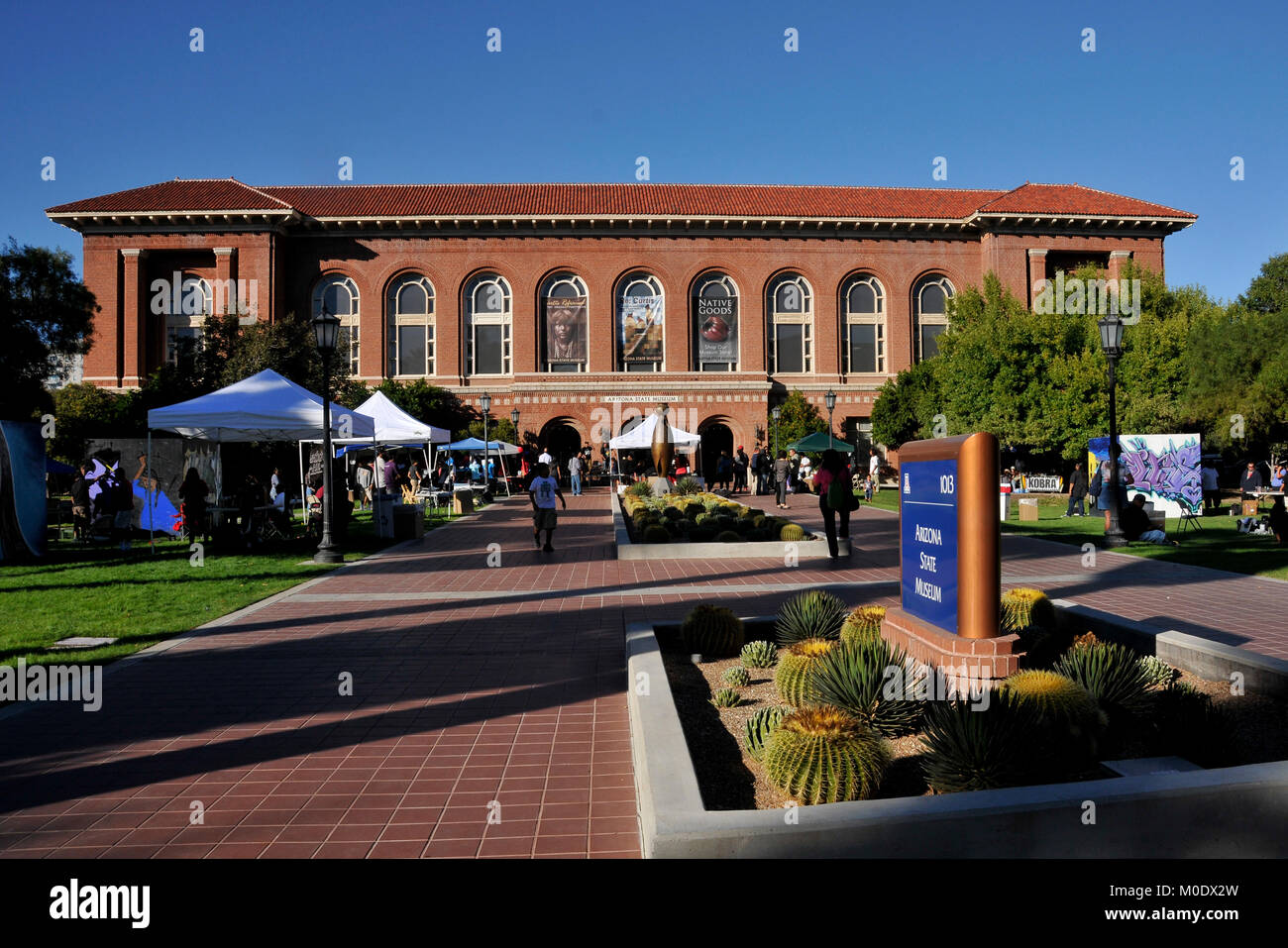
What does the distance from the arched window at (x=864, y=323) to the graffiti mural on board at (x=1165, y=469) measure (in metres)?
27.0

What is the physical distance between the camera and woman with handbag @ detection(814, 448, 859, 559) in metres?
13.3

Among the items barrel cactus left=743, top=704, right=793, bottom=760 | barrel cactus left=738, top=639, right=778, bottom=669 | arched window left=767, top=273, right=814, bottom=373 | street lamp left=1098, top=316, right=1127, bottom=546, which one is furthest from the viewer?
arched window left=767, top=273, right=814, bottom=373

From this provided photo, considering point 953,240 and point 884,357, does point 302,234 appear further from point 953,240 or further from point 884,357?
point 953,240

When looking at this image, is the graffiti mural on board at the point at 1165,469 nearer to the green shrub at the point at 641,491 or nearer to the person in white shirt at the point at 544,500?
the green shrub at the point at 641,491

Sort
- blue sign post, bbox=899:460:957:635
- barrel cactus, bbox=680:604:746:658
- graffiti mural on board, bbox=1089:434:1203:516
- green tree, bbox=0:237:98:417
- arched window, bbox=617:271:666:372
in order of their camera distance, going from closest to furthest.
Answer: blue sign post, bbox=899:460:957:635
barrel cactus, bbox=680:604:746:658
graffiti mural on board, bbox=1089:434:1203:516
green tree, bbox=0:237:98:417
arched window, bbox=617:271:666:372

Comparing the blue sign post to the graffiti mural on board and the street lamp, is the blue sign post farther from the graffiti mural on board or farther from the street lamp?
the graffiti mural on board

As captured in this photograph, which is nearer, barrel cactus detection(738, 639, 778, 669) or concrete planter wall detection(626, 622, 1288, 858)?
concrete planter wall detection(626, 622, 1288, 858)

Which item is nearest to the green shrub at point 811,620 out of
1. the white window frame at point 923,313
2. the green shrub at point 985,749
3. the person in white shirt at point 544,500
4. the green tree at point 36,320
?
the green shrub at point 985,749

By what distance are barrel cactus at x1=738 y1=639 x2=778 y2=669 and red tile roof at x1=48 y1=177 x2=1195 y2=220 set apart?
139 feet

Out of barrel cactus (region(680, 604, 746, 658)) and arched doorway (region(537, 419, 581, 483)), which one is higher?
arched doorway (region(537, 419, 581, 483))

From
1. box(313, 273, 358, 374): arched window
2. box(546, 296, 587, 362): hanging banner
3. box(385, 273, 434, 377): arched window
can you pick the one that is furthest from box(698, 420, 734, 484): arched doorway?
box(313, 273, 358, 374): arched window

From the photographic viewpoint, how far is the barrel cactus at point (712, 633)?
682 cm

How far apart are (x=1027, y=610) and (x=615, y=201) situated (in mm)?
44968
